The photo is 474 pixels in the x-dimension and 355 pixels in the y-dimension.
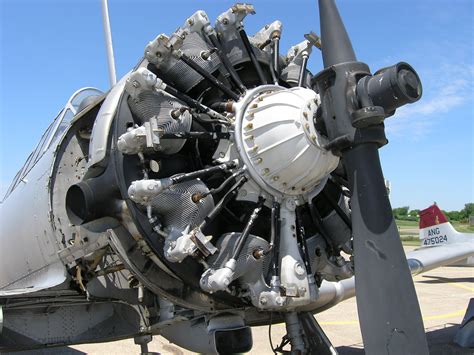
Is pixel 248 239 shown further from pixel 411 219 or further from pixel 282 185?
pixel 411 219

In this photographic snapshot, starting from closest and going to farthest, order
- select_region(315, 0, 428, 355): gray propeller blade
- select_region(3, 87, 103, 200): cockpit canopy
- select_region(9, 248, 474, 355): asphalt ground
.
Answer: select_region(315, 0, 428, 355): gray propeller blade < select_region(3, 87, 103, 200): cockpit canopy < select_region(9, 248, 474, 355): asphalt ground

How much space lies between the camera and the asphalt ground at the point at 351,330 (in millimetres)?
8555

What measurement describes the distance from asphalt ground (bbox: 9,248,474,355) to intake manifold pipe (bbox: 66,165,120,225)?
5224mm

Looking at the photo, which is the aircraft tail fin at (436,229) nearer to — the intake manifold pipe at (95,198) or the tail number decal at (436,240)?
the tail number decal at (436,240)

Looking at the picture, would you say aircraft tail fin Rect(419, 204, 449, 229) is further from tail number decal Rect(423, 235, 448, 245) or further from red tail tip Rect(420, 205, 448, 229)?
tail number decal Rect(423, 235, 448, 245)

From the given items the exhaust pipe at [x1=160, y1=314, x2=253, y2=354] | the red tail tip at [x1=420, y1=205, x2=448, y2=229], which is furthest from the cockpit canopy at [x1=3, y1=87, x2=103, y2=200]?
the red tail tip at [x1=420, y1=205, x2=448, y2=229]

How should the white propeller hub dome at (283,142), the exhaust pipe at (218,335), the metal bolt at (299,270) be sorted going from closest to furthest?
1. the white propeller hub dome at (283,142)
2. the metal bolt at (299,270)
3. the exhaust pipe at (218,335)

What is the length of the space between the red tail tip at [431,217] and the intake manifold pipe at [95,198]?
73.9 feet

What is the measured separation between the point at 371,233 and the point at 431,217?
22.6m

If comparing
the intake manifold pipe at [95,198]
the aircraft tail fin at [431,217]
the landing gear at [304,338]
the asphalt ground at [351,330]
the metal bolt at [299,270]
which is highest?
the intake manifold pipe at [95,198]

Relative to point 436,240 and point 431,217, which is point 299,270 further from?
point 431,217

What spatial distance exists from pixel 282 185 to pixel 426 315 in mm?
10015

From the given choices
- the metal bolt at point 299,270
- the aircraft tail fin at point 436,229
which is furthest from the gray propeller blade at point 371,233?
the aircraft tail fin at point 436,229

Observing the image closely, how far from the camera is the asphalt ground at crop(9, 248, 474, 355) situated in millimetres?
8555
